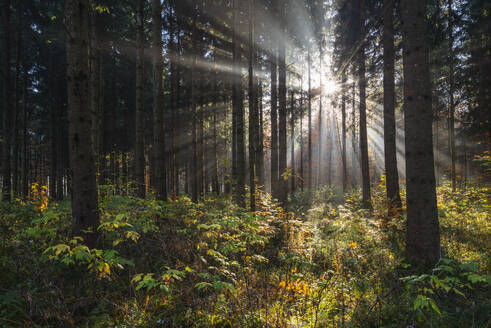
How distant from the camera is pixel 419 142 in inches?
178

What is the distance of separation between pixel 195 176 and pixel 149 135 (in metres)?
9.16

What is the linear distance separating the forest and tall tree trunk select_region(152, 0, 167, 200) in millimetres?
62

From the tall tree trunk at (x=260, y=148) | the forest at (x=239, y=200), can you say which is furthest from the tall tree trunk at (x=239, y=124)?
the tall tree trunk at (x=260, y=148)

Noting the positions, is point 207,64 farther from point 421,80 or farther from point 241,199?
point 421,80

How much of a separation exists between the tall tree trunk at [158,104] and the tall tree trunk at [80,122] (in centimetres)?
365

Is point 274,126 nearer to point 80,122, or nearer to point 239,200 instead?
point 239,200

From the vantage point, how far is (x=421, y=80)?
14.9ft

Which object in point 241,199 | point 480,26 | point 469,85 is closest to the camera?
point 241,199

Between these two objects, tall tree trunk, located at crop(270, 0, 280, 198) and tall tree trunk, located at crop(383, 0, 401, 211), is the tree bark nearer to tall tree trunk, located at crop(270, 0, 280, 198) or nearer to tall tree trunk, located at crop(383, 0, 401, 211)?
tall tree trunk, located at crop(270, 0, 280, 198)

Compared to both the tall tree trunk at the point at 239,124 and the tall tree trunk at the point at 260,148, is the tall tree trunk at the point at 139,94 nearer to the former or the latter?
the tall tree trunk at the point at 239,124

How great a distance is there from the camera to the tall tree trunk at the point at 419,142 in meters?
4.49

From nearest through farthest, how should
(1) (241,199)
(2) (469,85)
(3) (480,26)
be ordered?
(1) (241,199), (3) (480,26), (2) (469,85)

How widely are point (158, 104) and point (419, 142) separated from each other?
25.8 feet

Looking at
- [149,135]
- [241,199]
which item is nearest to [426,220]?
[241,199]
